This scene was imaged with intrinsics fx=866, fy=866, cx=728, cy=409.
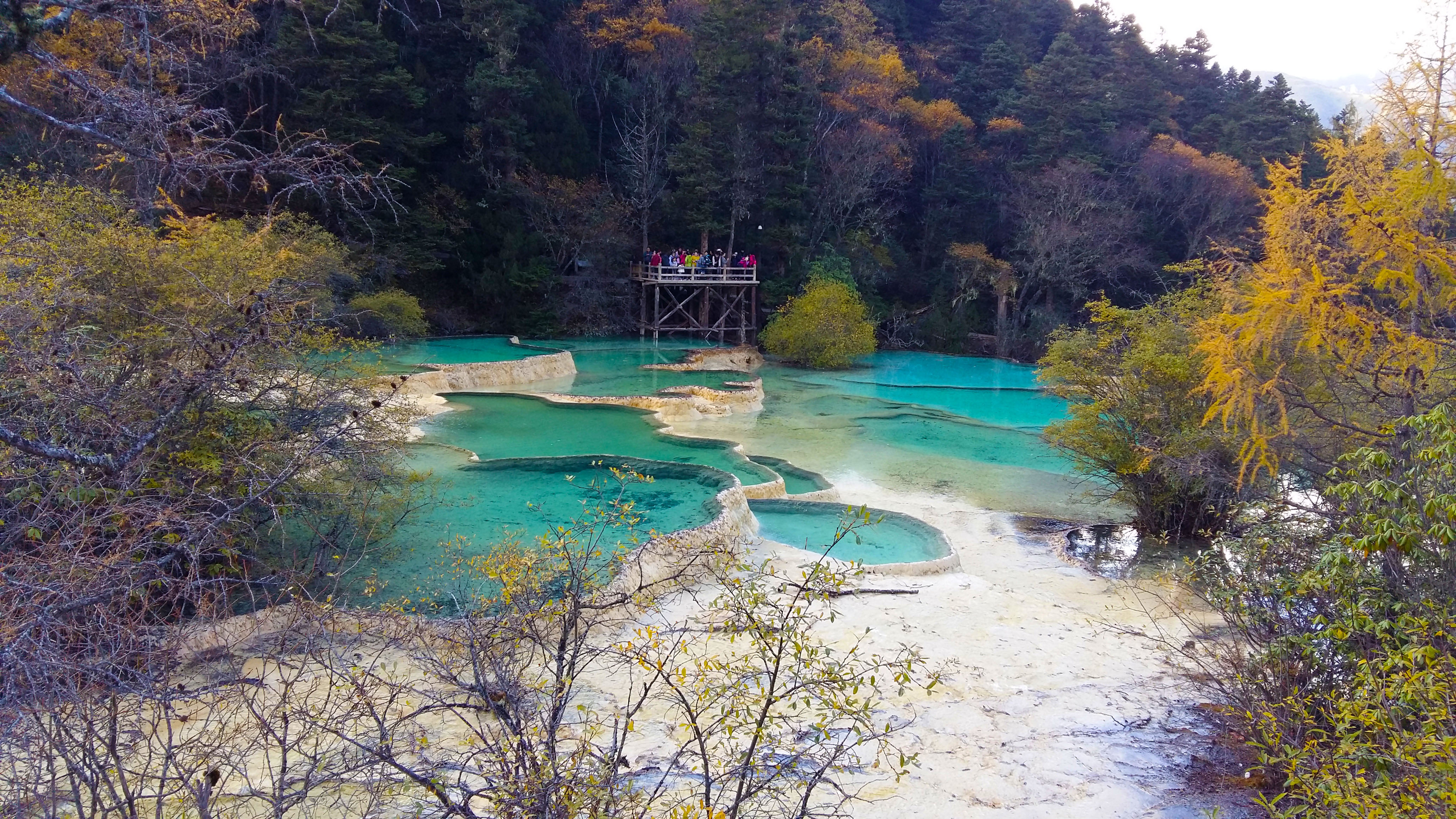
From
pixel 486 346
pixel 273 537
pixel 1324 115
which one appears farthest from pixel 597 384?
pixel 1324 115

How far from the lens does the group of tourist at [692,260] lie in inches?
1028

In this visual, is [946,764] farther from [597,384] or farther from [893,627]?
[597,384]

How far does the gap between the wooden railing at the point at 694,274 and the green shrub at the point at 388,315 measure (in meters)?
7.47

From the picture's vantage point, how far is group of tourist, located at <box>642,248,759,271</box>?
26109 mm

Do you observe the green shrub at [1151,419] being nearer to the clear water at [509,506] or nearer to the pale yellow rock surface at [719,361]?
the clear water at [509,506]

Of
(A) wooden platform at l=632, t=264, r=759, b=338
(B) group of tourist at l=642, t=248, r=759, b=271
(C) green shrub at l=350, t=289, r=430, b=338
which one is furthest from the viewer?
(A) wooden platform at l=632, t=264, r=759, b=338

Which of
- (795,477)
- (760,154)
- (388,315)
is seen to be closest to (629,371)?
(388,315)

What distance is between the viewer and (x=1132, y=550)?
10633mm

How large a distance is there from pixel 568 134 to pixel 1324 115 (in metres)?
105

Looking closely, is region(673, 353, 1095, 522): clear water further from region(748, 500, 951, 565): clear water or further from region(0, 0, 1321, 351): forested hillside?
region(0, 0, 1321, 351): forested hillside

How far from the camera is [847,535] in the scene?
376 inches

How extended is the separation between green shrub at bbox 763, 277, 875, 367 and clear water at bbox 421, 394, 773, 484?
9.49 meters

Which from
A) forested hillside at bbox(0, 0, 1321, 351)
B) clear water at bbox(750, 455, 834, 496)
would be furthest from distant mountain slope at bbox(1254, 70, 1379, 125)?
clear water at bbox(750, 455, 834, 496)

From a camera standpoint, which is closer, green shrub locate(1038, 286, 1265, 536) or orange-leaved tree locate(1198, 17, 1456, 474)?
orange-leaved tree locate(1198, 17, 1456, 474)
